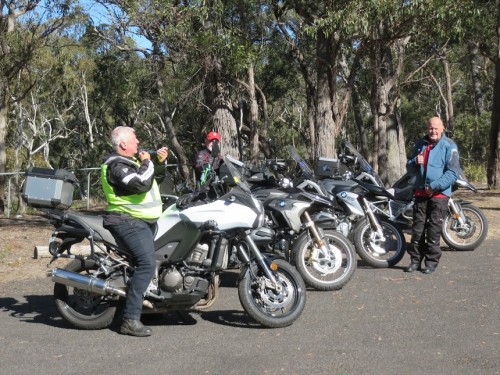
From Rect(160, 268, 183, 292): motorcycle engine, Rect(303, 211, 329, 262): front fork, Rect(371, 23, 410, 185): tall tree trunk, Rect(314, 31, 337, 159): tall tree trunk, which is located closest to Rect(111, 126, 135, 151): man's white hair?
Rect(160, 268, 183, 292): motorcycle engine

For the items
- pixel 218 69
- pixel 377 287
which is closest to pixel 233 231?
pixel 377 287

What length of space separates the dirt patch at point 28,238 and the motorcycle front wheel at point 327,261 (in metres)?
3.36

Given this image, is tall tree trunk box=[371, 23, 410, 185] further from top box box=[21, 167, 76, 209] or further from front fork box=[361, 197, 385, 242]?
top box box=[21, 167, 76, 209]

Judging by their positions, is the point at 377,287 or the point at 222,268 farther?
the point at 377,287

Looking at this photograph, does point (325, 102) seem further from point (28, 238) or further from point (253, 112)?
point (28, 238)

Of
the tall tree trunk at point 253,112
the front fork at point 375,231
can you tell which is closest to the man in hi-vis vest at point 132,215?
the front fork at point 375,231

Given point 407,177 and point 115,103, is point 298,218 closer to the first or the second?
point 407,177

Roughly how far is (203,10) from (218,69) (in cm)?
193

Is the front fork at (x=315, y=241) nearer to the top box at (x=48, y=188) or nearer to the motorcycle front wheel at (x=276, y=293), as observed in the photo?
the motorcycle front wheel at (x=276, y=293)

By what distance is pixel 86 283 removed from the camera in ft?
20.1

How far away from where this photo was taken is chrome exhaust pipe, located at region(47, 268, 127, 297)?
612 centimetres

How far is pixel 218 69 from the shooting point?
17.6 m

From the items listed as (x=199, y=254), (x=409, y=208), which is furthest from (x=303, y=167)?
(x=199, y=254)

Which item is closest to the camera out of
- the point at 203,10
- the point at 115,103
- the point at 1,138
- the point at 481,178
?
the point at 203,10
